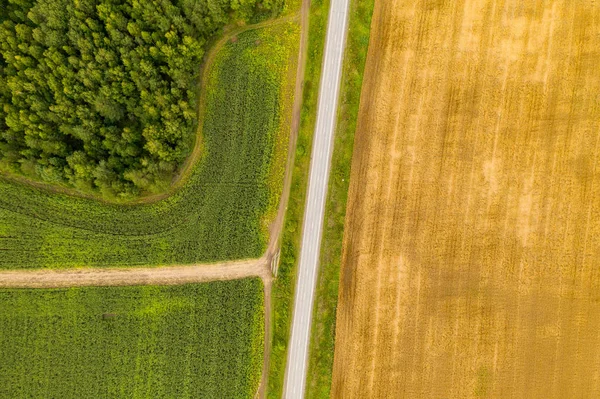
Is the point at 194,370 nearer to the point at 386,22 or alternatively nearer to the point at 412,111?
the point at 412,111

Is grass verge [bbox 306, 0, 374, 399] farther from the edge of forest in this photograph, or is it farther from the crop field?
the edge of forest

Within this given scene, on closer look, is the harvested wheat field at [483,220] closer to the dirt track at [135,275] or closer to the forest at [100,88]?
the dirt track at [135,275]

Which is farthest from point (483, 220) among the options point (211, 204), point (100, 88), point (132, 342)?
point (100, 88)

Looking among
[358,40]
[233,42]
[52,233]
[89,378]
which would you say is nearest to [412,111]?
[358,40]

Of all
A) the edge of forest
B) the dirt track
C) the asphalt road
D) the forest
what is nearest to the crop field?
the edge of forest

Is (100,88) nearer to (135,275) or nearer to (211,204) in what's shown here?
(211,204)

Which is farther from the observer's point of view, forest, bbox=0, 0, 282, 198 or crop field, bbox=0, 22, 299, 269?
crop field, bbox=0, 22, 299, 269
